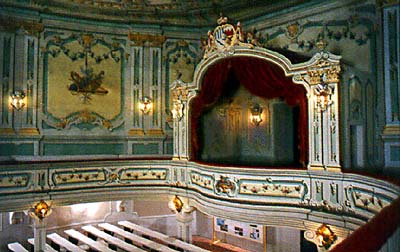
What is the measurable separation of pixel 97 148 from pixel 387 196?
5.55 metres

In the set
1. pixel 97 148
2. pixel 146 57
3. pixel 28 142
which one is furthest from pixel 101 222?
pixel 146 57

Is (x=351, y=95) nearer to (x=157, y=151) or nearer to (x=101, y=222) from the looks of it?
(x=157, y=151)

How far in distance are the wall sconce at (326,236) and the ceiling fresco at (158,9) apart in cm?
415

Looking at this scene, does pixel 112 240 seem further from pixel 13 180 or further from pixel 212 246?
pixel 212 246

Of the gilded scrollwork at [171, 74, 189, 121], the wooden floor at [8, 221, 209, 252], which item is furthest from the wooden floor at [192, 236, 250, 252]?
the gilded scrollwork at [171, 74, 189, 121]

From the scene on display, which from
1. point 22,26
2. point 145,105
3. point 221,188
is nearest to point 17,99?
point 22,26

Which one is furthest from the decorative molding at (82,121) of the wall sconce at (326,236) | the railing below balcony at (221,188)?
the wall sconce at (326,236)

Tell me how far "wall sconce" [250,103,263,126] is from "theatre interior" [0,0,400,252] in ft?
0.12

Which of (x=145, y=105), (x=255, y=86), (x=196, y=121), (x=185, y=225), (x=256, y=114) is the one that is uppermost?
(x=255, y=86)

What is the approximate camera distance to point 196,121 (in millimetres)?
6766

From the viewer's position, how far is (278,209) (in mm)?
5109

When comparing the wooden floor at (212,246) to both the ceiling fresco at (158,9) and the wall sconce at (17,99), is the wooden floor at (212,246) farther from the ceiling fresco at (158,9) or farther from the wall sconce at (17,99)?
the ceiling fresco at (158,9)

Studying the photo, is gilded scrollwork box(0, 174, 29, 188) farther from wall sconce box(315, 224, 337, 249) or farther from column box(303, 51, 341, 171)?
wall sconce box(315, 224, 337, 249)

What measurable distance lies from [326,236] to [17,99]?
5854 millimetres
